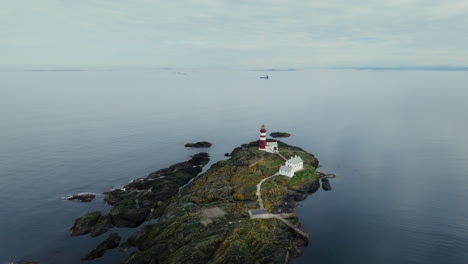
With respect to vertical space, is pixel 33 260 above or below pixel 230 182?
below

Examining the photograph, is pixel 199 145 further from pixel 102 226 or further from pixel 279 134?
pixel 102 226

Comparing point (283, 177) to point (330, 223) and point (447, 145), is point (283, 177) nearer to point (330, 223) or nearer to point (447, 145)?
point (330, 223)

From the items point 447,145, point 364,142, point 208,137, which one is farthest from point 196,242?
point 447,145

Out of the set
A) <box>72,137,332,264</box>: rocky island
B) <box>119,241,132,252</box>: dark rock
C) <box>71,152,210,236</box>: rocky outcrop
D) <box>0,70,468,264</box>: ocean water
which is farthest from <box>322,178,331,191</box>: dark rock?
<box>119,241,132,252</box>: dark rock

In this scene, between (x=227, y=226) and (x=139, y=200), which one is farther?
(x=139, y=200)

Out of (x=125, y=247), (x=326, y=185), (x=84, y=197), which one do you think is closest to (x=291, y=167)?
(x=326, y=185)

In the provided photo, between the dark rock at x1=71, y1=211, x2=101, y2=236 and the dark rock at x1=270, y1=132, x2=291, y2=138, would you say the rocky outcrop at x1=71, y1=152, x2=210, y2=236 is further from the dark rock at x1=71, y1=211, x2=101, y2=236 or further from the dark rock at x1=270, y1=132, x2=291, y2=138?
the dark rock at x1=270, y1=132, x2=291, y2=138
